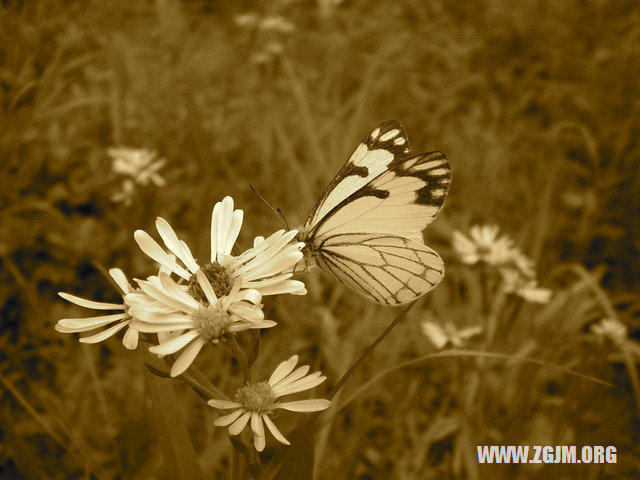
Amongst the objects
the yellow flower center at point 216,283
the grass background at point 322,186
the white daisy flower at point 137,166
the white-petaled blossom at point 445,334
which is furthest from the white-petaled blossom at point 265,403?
the white daisy flower at point 137,166

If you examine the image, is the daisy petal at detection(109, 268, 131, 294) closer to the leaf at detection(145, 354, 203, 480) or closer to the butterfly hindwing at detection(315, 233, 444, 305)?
the leaf at detection(145, 354, 203, 480)

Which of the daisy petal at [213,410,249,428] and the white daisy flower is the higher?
the white daisy flower

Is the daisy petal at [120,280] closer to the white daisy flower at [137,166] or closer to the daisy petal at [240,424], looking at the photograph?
the daisy petal at [240,424]

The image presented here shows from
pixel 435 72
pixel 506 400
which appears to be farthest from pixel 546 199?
pixel 435 72

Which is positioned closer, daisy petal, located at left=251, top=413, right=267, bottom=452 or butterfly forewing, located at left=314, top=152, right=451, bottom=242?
daisy petal, located at left=251, top=413, right=267, bottom=452

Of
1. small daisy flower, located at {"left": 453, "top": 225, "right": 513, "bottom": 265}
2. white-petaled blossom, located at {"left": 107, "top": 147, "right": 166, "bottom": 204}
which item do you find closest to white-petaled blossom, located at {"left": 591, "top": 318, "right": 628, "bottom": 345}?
small daisy flower, located at {"left": 453, "top": 225, "right": 513, "bottom": 265}

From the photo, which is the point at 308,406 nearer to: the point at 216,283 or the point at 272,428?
the point at 272,428
